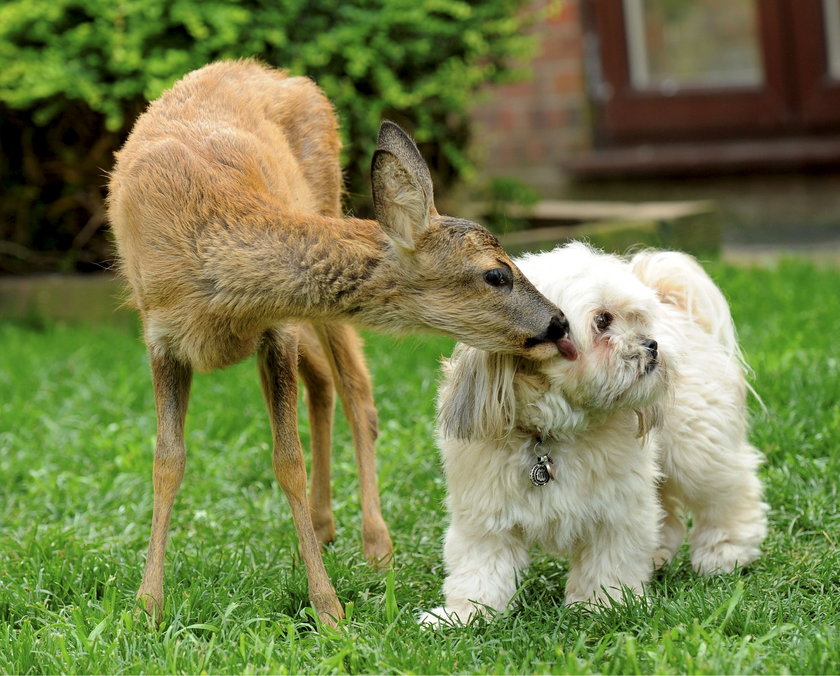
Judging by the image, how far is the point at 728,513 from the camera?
3.82 metres

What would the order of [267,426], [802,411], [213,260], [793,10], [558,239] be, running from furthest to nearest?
[793,10] → [558,239] → [267,426] → [802,411] → [213,260]

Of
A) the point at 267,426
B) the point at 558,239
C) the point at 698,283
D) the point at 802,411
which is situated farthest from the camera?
the point at 558,239

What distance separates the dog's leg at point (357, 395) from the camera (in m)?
4.16

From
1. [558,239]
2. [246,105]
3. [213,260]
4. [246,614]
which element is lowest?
[246,614]

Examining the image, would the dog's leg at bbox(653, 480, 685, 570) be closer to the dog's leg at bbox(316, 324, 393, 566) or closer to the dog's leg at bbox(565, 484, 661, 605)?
the dog's leg at bbox(565, 484, 661, 605)

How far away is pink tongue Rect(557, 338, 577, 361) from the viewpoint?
10.6 feet

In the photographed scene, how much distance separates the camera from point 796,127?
29.4ft

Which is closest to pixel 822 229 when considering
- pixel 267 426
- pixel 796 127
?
pixel 796 127

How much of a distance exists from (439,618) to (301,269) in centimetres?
108

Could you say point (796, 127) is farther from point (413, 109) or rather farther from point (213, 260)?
point (213, 260)

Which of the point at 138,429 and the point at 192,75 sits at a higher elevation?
the point at 192,75

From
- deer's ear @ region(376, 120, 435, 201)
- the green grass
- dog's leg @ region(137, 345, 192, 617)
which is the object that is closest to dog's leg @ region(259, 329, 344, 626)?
the green grass

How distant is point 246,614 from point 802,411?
8.09ft

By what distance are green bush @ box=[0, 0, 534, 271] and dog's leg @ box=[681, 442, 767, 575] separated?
3809 mm
